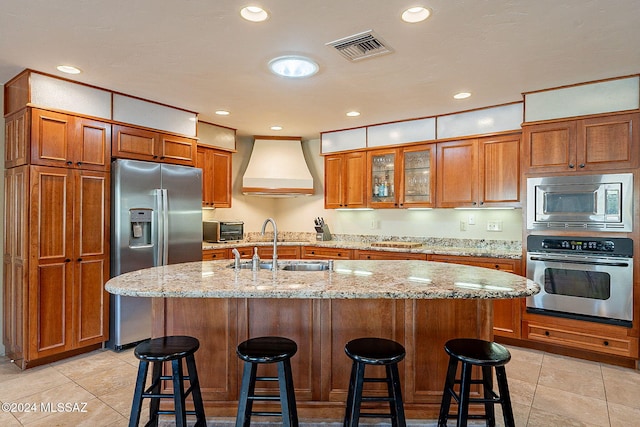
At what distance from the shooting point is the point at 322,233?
5418 millimetres

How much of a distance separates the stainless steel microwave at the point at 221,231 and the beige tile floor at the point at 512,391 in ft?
5.68

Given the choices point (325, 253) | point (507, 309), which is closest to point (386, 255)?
point (325, 253)

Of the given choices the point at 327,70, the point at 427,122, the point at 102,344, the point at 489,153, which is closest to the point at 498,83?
the point at 489,153

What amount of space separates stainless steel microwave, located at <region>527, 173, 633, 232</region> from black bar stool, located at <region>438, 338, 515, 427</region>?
203 centimetres

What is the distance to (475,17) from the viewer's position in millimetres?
2232

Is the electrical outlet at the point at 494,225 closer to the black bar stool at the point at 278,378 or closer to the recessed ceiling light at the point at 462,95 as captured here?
the recessed ceiling light at the point at 462,95

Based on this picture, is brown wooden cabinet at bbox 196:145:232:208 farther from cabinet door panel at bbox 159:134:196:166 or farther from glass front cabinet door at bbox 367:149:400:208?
glass front cabinet door at bbox 367:149:400:208

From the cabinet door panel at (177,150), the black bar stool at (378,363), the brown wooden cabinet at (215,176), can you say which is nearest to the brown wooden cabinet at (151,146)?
the cabinet door panel at (177,150)

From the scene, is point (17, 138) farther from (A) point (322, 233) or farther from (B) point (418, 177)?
(B) point (418, 177)

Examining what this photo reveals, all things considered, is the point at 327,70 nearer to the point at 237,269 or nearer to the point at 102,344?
the point at 237,269

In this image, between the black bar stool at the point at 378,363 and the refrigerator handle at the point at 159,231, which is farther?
the refrigerator handle at the point at 159,231

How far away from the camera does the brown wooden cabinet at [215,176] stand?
188 inches

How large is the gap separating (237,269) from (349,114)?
262 centimetres

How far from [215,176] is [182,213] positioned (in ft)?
3.43
